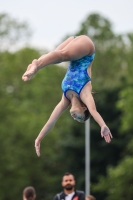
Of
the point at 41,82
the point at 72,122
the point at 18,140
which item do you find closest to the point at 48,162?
the point at 18,140

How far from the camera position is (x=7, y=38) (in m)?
54.8

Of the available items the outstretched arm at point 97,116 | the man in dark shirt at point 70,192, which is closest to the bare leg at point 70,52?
the outstretched arm at point 97,116

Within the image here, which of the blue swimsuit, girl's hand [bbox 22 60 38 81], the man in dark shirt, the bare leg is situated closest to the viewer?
girl's hand [bbox 22 60 38 81]

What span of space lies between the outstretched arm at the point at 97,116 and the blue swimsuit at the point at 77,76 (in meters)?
0.26

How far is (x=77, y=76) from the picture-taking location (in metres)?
13.4

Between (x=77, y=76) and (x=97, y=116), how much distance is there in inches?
36.7

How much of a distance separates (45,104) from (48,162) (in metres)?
10.1

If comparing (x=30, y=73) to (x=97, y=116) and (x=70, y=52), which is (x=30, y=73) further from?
(x=97, y=116)

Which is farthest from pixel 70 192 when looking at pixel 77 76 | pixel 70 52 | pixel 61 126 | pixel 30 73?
pixel 61 126

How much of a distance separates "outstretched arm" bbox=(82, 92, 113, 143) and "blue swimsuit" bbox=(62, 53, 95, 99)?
10.2 inches

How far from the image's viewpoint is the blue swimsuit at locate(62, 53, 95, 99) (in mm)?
13398

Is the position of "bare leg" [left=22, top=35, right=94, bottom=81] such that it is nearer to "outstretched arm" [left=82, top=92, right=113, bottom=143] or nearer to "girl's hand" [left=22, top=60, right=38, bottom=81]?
"girl's hand" [left=22, top=60, right=38, bottom=81]

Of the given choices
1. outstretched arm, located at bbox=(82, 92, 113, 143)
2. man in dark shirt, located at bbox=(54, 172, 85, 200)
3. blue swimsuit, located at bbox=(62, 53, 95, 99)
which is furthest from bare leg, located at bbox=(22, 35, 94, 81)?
man in dark shirt, located at bbox=(54, 172, 85, 200)

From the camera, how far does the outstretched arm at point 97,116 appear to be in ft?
41.9
